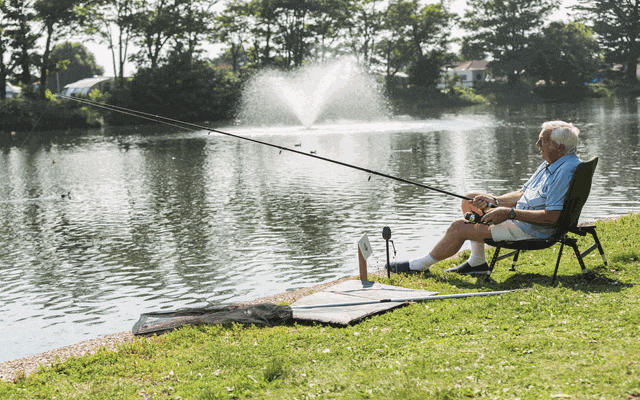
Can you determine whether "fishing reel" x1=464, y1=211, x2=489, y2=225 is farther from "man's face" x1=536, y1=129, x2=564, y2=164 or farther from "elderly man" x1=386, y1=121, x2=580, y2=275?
"man's face" x1=536, y1=129, x2=564, y2=164

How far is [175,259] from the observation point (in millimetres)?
12195

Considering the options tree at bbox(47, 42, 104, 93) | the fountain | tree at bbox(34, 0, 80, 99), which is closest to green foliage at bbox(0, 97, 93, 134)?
tree at bbox(34, 0, 80, 99)

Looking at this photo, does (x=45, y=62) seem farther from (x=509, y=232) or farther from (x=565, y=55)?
(x=565, y=55)

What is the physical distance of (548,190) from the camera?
6.93m

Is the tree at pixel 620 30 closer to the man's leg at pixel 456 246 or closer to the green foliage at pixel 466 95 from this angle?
the green foliage at pixel 466 95

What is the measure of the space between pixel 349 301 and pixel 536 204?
2.16 meters

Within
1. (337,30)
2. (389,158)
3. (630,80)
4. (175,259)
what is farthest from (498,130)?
(630,80)

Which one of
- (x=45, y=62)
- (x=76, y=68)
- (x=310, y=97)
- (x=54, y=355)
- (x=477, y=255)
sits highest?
(x=76, y=68)

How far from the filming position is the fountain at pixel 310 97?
204 ft

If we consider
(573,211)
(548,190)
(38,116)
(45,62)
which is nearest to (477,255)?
(548,190)

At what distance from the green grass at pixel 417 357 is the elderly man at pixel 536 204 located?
0.57m

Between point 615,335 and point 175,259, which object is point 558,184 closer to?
point 615,335

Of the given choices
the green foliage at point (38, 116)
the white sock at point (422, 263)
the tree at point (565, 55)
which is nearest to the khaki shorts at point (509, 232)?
the white sock at point (422, 263)

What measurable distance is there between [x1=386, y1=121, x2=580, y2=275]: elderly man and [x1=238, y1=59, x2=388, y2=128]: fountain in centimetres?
4618
